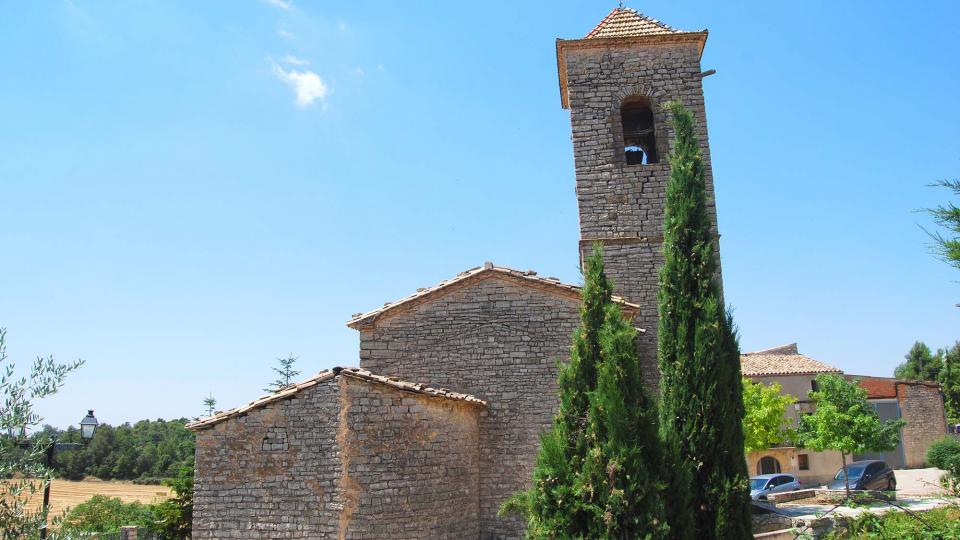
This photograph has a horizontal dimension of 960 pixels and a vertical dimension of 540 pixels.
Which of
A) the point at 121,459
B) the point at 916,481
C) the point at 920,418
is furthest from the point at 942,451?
the point at 121,459

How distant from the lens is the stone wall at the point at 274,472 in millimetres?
8906

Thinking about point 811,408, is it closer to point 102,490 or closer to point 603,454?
point 603,454

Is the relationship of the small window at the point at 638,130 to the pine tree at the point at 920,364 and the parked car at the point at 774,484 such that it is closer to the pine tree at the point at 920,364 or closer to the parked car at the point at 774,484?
the parked car at the point at 774,484

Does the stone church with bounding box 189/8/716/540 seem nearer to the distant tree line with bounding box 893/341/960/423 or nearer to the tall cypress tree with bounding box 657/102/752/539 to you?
the tall cypress tree with bounding box 657/102/752/539

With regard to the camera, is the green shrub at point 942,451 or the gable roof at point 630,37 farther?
the green shrub at point 942,451

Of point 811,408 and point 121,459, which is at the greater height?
point 811,408

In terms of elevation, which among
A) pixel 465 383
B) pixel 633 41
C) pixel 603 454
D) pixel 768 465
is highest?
pixel 633 41

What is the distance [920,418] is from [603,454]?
A: 122 feet

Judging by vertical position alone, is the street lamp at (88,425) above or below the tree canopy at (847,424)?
above

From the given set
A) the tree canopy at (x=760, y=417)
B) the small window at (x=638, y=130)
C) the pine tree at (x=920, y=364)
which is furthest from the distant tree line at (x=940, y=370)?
the small window at (x=638, y=130)

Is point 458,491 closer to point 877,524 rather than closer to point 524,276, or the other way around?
point 524,276

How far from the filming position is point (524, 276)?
11766 millimetres

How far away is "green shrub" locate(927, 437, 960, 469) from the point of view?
28.8 meters

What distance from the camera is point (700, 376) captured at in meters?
9.15
